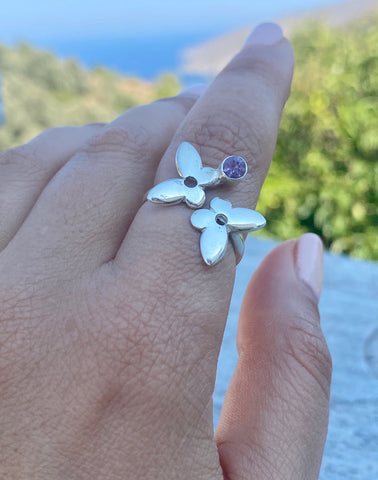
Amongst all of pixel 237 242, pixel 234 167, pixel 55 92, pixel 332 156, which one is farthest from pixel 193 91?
pixel 55 92

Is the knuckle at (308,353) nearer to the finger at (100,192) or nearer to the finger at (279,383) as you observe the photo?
the finger at (279,383)

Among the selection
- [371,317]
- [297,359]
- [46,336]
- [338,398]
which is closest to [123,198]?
[46,336]

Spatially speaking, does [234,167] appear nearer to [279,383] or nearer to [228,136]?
[228,136]

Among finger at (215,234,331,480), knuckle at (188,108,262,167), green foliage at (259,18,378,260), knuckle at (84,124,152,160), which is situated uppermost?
green foliage at (259,18,378,260)

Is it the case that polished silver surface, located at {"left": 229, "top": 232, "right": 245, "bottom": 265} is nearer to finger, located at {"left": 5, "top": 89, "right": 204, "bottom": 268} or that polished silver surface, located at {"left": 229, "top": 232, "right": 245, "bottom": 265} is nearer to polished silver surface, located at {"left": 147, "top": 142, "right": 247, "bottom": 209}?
polished silver surface, located at {"left": 147, "top": 142, "right": 247, "bottom": 209}

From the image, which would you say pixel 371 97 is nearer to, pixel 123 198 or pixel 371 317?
pixel 371 317

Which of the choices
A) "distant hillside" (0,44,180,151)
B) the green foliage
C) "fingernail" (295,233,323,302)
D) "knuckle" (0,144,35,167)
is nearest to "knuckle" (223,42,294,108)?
"fingernail" (295,233,323,302)
